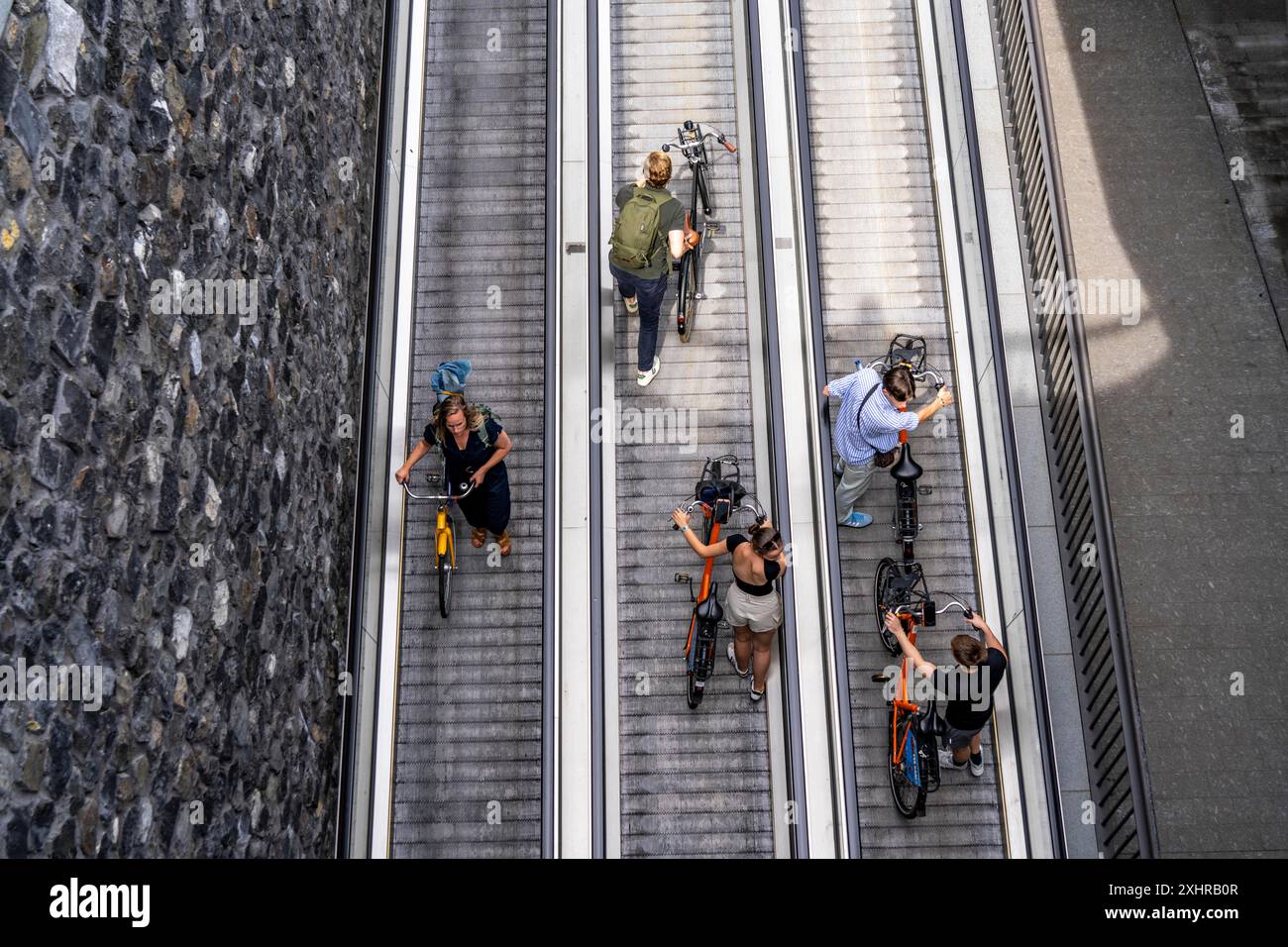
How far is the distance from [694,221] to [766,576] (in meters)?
3.26

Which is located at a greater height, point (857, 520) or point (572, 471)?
point (572, 471)

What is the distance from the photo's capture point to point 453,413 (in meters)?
6.27

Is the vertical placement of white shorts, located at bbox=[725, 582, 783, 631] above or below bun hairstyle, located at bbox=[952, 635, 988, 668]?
above

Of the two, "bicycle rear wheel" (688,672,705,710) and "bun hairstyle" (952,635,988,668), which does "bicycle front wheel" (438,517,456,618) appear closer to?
"bicycle rear wheel" (688,672,705,710)

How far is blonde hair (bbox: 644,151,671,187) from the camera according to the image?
6.67 meters

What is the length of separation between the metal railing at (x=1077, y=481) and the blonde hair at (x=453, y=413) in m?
3.68

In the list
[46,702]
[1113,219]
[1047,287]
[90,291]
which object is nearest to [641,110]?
[1047,287]

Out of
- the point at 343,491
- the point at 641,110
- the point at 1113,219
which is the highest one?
the point at 641,110

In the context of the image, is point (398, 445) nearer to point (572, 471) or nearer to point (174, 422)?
point (572, 471)

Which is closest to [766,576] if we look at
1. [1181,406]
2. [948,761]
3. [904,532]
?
[904,532]

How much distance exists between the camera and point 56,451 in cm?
383

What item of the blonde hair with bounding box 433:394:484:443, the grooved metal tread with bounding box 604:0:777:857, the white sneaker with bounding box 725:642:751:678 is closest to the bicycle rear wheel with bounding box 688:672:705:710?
the grooved metal tread with bounding box 604:0:777:857

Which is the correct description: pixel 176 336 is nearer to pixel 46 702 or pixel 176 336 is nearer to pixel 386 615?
pixel 46 702
